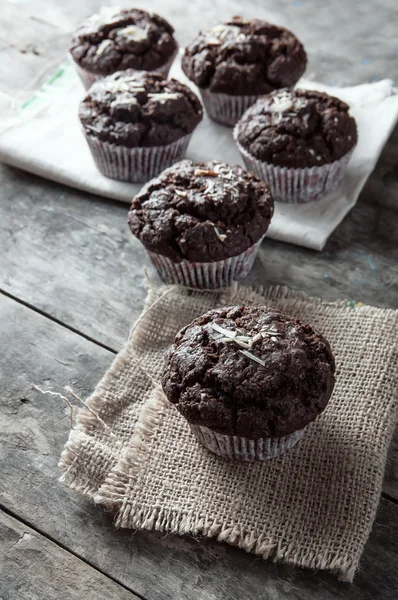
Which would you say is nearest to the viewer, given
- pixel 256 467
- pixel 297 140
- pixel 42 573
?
pixel 42 573

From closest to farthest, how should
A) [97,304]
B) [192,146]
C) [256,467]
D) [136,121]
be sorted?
[256,467] → [97,304] → [136,121] → [192,146]

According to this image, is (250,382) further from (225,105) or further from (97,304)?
(225,105)

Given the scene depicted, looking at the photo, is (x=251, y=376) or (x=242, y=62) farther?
(x=242, y=62)

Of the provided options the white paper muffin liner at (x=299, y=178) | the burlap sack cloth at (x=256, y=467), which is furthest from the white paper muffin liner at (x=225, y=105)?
the burlap sack cloth at (x=256, y=467)

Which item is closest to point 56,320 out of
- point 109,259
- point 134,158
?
point 109,259

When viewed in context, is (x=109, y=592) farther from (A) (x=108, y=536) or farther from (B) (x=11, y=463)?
(B) (x=11, y=463)
